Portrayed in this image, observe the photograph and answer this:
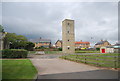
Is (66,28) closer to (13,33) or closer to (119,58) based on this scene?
(13,33)

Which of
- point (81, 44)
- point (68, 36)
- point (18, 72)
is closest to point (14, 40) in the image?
point (68, 36)

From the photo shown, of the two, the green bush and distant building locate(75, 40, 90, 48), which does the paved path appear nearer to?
the green bush

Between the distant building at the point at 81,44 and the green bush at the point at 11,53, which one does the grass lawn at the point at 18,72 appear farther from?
the distant building at the point at 81,44

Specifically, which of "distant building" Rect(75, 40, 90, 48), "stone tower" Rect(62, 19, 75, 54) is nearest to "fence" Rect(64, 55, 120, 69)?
"stone tower" Rect(62, 19, 75, 54)

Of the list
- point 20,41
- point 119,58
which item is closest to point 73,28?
point 20,41

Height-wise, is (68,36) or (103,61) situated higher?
(68,36)

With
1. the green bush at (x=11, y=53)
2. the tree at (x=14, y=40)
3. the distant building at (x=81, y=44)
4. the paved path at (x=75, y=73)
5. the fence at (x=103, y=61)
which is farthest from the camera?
the distant building at (x=81, y=44)

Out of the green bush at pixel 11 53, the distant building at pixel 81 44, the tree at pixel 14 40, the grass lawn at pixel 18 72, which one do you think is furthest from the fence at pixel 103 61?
the distant building at pixel 81 44

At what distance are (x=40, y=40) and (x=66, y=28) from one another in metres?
45.9

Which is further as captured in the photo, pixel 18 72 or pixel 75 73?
pixel 75 73

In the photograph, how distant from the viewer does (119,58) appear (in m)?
9.42

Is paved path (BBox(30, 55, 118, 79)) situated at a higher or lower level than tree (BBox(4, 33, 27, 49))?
lower

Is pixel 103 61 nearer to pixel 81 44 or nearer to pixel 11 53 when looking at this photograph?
pixel 11 53

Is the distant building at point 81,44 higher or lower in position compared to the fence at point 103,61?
higher
